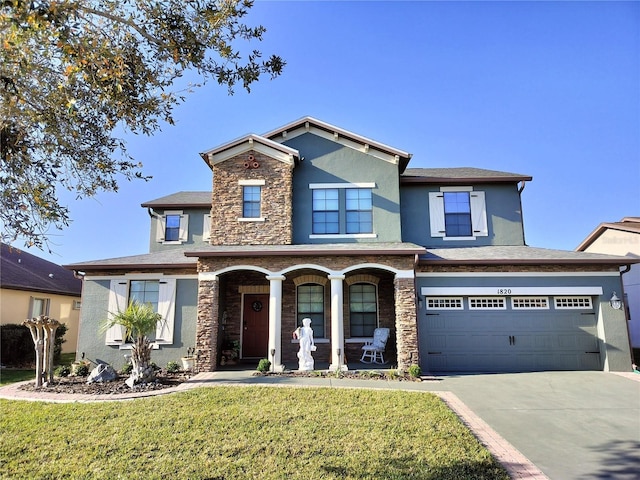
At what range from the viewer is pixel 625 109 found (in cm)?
1155

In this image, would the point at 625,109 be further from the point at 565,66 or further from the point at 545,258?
the point at 545,258

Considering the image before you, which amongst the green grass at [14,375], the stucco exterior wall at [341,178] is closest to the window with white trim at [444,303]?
the stucco exterior wall at [341,178]

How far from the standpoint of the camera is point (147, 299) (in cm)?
1307

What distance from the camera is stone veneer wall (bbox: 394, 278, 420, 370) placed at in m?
11.2

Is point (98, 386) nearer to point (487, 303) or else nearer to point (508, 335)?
point (487, 303)

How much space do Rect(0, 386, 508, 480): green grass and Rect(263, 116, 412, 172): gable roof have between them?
824 centimetres

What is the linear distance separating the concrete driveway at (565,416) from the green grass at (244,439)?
86 centimetres

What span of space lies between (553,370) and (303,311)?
7.86 metres

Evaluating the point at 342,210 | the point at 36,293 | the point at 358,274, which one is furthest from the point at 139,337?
the point at 36,293

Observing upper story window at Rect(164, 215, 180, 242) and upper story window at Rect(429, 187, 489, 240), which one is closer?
upper story window at Rect(429, 187, 489, 240)

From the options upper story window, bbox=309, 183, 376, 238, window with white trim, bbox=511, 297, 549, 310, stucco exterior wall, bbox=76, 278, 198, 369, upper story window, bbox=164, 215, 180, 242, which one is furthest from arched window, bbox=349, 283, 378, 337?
upper story window, bbox=164, 215, 180, 242

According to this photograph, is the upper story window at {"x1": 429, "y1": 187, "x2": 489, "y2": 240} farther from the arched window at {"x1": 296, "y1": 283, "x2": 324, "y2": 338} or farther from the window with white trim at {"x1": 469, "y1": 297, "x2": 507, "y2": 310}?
the arched window at {"x1": 296, "y1": 283, "x2": 324, "y2": 338}

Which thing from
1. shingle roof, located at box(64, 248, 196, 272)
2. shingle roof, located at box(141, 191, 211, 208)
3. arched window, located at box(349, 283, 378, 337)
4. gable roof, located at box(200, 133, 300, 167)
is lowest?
arched window, located at box(349, 283, 378, 337)

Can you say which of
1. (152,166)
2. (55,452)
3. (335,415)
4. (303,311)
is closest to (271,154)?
(303,311)
